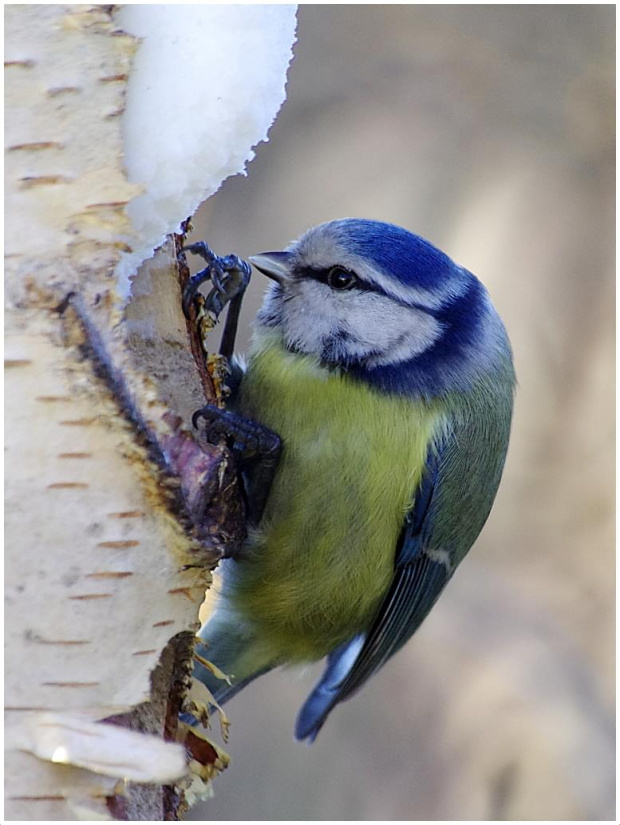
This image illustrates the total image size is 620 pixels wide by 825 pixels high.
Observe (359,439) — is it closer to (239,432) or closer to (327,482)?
(327,482)

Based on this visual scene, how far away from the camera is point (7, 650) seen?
79 cm

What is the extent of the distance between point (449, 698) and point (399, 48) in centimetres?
187

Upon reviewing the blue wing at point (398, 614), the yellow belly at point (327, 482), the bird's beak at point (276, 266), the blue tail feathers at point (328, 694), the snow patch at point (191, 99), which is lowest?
the blue tail feathers at point (328, 694)

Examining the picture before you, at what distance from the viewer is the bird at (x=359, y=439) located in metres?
1.27

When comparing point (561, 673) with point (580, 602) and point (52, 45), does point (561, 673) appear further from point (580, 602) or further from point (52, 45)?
point (52, 45)

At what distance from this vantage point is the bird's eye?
136cm

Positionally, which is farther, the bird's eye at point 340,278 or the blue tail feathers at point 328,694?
the blue tail feathers at point 328,694

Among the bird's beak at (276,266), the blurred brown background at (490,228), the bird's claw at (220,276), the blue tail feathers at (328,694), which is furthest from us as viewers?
the blurred brown background at (490,228)

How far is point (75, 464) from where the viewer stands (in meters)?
0.82

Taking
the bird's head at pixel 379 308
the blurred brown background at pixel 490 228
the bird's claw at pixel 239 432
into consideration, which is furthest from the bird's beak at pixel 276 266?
the blurred brown background at pixel 490 228

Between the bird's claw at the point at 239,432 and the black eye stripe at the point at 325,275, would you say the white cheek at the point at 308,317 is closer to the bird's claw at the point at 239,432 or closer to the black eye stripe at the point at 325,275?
the black eye stripe at the point at 325,275

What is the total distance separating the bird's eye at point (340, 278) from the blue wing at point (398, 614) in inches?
10.6

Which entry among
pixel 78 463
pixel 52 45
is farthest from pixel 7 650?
pixel 52 45

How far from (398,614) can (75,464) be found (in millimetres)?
751
